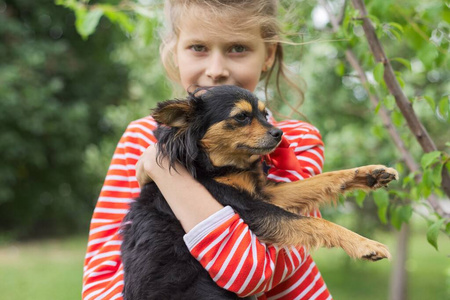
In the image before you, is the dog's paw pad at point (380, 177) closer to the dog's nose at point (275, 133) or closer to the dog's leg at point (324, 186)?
the dog's leg at point (324, 186)

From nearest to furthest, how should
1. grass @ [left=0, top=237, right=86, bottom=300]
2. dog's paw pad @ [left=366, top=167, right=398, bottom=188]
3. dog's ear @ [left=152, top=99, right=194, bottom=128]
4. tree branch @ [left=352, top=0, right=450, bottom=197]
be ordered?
dog's paw pad @ [left=366, top=167, right=398, bottom=188], dog's ear @ [left=152, top=99, right=194, bottom=128], tree branch @ [left=352, top=0, right=450, bottom=197], grass @ [left=0, top=237, right=86, bottom=300]

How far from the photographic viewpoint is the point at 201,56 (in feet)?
9.24

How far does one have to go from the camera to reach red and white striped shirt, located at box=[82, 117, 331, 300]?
214 centimetres

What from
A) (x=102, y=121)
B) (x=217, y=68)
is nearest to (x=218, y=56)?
(x=217, y=68)

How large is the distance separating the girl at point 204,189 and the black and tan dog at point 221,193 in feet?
0.32

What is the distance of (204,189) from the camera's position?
7.70 ft

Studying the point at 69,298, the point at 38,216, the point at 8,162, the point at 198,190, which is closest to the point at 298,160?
the point at 198,190

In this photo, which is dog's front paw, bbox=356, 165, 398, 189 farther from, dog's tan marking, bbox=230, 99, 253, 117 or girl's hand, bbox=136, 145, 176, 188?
girl's hand, bbox=136, 145, 176, 188

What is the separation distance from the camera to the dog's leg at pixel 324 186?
230 cm

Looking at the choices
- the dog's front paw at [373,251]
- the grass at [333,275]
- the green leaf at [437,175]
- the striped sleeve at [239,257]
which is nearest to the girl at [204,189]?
the striped sleeve at [239,257]

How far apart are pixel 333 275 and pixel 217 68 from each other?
30.8ft

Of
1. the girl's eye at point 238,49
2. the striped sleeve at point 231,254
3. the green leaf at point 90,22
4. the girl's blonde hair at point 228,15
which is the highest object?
the green leaf at point 90,22

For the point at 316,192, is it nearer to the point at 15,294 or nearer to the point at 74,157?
the point at 15,294

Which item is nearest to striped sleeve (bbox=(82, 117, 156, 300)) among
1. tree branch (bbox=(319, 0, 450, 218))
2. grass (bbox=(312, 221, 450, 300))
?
tree branch (bbox=(319, 0, 450, 218))
